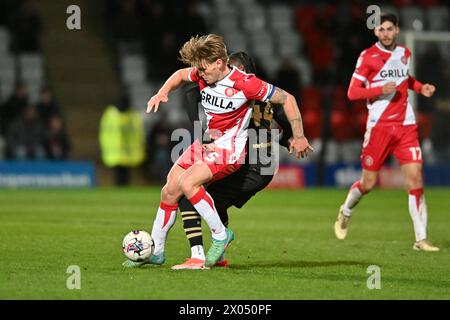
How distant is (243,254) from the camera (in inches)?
418

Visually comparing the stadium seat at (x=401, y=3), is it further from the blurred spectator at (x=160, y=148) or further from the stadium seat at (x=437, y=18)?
the blurred spectator at (x=160, y=148)

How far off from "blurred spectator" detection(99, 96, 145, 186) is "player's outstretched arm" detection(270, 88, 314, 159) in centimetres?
1462

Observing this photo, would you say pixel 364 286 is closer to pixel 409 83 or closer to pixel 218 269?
pixel 218 269

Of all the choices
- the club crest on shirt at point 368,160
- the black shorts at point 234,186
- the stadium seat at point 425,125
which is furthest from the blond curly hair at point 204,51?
the stadium seat at point 425,125

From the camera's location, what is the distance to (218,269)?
29.7 feet

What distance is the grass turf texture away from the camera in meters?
7.77

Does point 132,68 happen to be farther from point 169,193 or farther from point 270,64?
point 169,193

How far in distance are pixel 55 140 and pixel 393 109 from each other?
12924mm

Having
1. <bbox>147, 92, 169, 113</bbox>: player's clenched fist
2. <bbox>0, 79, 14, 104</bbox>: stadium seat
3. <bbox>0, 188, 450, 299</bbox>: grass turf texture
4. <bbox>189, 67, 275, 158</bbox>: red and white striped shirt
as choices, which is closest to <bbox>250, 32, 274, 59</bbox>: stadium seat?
<bbox>0, 79, 14, 104</bbox>: stadium seat

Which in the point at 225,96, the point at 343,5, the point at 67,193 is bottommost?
the point at 67,193

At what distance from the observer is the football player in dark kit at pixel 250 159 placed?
30.8 feet
